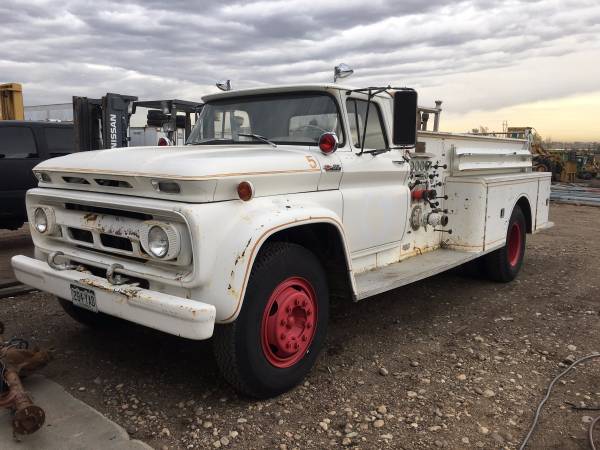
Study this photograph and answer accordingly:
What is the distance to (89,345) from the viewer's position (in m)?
4.30

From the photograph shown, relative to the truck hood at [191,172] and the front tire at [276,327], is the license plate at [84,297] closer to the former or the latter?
the truck hood at [191,172]

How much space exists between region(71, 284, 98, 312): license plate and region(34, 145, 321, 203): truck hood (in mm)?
643

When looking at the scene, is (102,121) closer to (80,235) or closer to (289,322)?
(80,235)

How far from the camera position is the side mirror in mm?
3961

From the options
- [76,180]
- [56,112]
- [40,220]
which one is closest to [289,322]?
[76,180]

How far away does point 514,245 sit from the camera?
22.2 ft

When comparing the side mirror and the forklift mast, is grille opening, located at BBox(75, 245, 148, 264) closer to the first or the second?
the side mirror

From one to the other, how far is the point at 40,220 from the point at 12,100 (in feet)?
34.7

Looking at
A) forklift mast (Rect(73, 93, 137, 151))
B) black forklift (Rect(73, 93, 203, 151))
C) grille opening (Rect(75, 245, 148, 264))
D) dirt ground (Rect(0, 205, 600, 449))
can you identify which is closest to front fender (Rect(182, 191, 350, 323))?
grille opening (Rect(75, 245, 148, 264))

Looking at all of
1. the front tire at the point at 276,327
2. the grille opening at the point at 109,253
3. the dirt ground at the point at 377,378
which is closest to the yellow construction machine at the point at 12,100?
the dirt ground at the point at 377,378

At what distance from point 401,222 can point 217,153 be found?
197cm

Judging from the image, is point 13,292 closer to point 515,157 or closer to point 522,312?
point 522,312

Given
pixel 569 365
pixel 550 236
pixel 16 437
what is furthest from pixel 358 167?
pixel 550 236

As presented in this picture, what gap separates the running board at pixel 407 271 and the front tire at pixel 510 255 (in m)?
0.88
